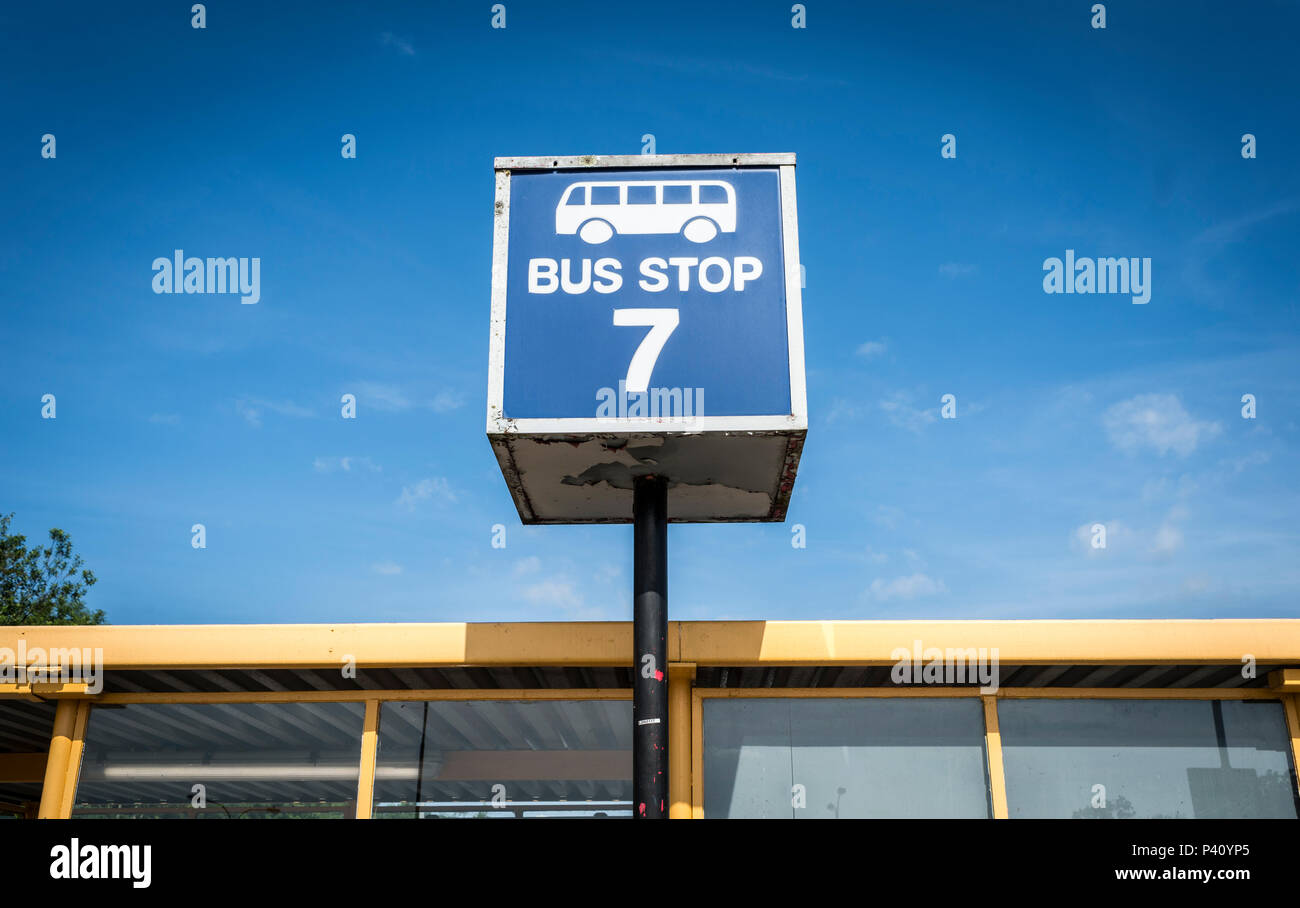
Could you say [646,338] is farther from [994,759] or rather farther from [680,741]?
[994,759]

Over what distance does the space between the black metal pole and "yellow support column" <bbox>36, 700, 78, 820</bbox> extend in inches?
182

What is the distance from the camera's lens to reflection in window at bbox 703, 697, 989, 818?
267 inches

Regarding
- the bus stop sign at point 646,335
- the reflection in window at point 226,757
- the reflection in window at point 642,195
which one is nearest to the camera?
the bus stop sign at point 646,335

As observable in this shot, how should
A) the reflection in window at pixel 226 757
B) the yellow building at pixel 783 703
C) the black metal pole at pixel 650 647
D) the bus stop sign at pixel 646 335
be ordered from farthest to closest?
1. the reflection in window at pixel 226 757
2. the yellow building at pixel 783 703
3. the bus stop sign at pixel 646 335
4. the black metal pole at pixel 650 647

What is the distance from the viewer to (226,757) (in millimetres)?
7957

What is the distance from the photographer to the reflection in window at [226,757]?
24.2 ft

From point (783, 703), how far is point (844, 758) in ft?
1.93

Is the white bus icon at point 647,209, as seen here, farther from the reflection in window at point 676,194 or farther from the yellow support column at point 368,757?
the yellow support column at point 368,757

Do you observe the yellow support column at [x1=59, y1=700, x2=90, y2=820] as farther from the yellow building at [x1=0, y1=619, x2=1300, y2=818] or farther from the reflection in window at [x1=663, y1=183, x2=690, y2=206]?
the reflection in window at [x1=663, y1=183, x2=690, y2=206]

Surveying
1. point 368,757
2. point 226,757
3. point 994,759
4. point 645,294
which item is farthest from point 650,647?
point 226,757

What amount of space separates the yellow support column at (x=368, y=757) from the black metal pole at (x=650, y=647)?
7.70ft

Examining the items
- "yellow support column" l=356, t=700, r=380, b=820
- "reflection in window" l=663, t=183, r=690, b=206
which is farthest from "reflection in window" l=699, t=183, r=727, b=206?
"yellow support column" l=356, t=700, r=380, b=820

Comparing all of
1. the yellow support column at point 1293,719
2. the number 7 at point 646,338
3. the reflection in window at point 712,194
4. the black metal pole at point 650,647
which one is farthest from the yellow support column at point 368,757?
the yellow support column at point 1293,719

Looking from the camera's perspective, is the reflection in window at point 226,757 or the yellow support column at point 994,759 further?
the reflection in window at point 226,757
